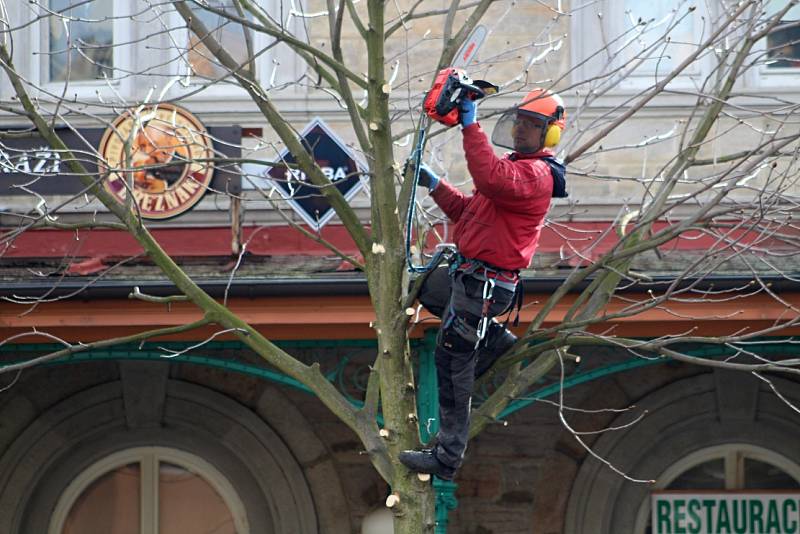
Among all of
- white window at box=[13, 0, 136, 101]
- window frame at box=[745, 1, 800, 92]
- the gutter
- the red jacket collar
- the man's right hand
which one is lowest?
the gutter

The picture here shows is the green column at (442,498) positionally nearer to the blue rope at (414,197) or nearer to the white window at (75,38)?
the blue rope at (414,197)

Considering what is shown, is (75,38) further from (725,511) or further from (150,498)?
(725,511)

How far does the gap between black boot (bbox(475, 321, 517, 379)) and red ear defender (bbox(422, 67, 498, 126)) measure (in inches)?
45.6

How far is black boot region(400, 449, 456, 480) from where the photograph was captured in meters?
6.01

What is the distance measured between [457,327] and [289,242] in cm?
428

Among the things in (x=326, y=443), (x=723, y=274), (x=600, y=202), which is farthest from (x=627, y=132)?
(x=326, y=443)

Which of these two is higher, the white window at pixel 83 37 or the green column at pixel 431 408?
the white window at pixel 83 37

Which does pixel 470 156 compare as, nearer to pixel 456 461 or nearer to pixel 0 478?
pixel 456 461

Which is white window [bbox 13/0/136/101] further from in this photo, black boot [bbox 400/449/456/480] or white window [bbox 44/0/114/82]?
black boot [bbox 400/449/456/480]

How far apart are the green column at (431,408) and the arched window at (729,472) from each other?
232 cm

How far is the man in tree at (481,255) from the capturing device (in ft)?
19.2

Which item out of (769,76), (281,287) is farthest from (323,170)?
(769,76)

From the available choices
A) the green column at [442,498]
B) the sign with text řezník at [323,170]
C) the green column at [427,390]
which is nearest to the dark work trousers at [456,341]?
the green column at [442,498]

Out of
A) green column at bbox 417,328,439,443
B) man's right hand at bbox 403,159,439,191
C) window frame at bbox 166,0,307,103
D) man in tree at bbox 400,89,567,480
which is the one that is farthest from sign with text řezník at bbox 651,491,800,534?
man's right hand at bbox 403,159,439,191
